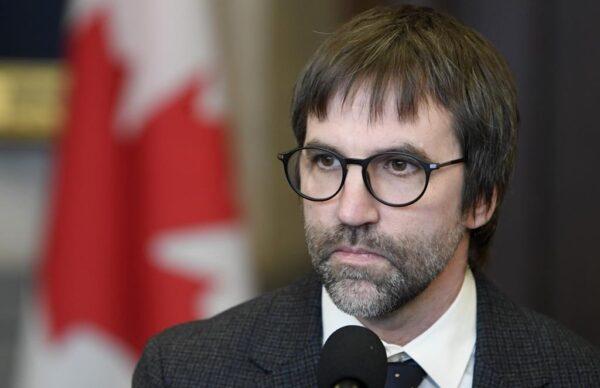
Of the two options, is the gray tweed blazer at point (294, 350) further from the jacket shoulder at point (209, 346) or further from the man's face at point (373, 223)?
the man's face at point (373, 223)

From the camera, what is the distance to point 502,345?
2.43m

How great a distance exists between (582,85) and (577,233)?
0.47m

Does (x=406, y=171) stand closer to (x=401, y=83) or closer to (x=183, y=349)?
(x=401, y=83)

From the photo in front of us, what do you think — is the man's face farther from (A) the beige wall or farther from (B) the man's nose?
(A) the beige wall

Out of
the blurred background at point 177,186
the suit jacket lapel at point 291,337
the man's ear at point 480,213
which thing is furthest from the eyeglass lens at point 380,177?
the blurred background at point 177,186

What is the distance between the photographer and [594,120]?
3.45m

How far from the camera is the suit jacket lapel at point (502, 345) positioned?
2371 mm

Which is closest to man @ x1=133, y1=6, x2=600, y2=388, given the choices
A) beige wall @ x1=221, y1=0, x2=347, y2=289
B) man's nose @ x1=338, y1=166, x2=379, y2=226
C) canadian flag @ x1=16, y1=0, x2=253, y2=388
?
man's nose @ x1=338, y1=166, x2=379, y2=226

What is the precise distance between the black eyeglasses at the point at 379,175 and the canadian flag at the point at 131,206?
4.36 ft

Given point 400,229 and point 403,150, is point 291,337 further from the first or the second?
point 403,150

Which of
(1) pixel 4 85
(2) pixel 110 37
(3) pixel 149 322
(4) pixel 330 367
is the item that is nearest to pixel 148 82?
(2) pixel 110 37

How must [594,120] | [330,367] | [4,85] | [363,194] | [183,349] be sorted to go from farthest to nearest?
[4,85]
[594,120]
[183,349]
[363,194]
[330,367]

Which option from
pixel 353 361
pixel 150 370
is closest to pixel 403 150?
pixel 353 361

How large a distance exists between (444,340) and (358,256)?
0.33 metres
